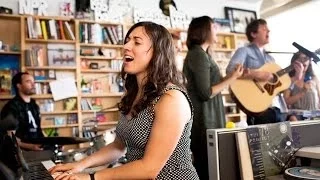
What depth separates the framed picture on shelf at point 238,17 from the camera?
5.38 m

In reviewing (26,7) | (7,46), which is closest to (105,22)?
(26,7)

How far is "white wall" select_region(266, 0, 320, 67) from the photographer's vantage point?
175 inches

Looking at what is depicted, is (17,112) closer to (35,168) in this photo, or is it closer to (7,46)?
(7,46)

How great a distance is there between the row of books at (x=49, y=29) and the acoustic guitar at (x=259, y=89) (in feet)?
8.37

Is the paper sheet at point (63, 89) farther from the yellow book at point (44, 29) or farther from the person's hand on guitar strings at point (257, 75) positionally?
the person's hand on guitar strings at point (257, 75)

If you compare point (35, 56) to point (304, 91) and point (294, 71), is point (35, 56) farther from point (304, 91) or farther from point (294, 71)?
point (304, 91)

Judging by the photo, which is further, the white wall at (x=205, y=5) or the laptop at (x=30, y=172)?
the white wall at (x=205, y=5)

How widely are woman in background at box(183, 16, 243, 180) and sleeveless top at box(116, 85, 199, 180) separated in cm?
60

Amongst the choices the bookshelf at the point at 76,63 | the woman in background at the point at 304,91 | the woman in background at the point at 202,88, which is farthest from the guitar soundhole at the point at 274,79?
the bookshelf at the point at 76,63

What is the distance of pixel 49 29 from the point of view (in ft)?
13.3

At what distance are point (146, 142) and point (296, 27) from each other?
15.3 ft

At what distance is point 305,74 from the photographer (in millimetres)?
2611

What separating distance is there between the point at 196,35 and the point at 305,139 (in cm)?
85

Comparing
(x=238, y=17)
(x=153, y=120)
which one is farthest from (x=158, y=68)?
(x=238, y=17)
